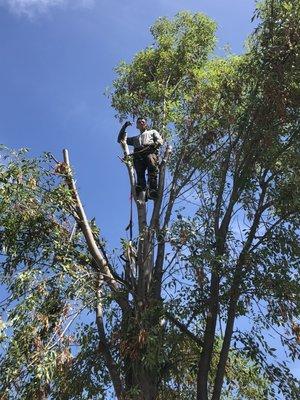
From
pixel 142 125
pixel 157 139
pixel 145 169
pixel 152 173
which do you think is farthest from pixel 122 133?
pixel 152 173

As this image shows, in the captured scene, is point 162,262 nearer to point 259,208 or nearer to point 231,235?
point 231,235

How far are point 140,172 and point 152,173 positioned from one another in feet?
0.70

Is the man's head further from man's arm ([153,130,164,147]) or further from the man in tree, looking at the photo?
man's arm ([153,130,164,147])

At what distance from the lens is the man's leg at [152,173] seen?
927cm

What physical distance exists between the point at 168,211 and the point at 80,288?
2220 mm

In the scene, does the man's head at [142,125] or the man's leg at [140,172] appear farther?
the man's head at [142,125]

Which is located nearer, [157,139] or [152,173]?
[152,173]

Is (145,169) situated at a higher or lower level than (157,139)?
lower

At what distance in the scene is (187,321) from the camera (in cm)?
779

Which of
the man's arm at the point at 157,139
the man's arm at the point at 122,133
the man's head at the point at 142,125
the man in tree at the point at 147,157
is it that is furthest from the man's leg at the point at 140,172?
the man's head at the point at 142,125

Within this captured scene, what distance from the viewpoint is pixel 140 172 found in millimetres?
9539

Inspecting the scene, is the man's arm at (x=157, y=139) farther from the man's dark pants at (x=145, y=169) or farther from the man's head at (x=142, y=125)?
the man's head at (x=142, y=125)

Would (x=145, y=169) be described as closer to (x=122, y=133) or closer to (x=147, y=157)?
(x=147, y=157)

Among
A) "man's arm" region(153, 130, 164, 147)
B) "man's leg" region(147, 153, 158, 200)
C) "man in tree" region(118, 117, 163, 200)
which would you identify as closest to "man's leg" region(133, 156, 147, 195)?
"man in tree" region(118, 117, 163, 200)
